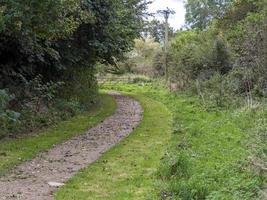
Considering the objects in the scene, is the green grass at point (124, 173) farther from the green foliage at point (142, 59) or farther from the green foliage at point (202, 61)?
the green foliage at point (142, 59)

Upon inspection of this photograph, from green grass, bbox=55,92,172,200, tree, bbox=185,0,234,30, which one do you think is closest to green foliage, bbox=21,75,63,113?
green grass, bbox=55,92,172,200

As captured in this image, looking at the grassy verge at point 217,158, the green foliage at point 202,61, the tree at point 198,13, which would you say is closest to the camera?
the grassy verge at point 217,158

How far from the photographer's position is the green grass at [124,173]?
320 inches

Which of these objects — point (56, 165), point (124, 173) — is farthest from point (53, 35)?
point (124, 173)

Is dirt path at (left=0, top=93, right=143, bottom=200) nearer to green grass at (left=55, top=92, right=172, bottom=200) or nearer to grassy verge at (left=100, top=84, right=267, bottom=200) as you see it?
green grass at (left=55, top=92, right=172, bottom=200)

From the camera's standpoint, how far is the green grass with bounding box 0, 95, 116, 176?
1073 centimetres

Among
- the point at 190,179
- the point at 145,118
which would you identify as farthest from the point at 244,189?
the point at 145,118

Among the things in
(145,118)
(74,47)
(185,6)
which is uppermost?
(185,6)

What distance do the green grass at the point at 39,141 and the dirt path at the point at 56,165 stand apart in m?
0.27

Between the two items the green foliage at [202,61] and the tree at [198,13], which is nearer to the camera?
the green foliage at [202,61]

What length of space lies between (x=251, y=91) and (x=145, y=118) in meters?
4.54

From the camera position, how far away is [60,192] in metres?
8.12

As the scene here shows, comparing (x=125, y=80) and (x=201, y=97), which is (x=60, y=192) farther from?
(x=125, y=80)

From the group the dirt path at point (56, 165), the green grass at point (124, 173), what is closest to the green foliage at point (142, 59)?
the dirt path at point (56, 165)
